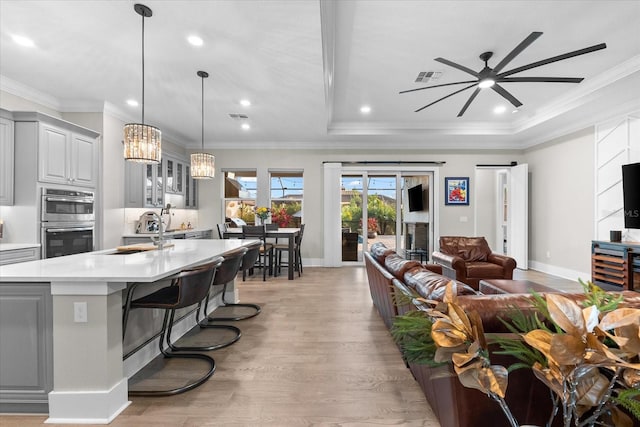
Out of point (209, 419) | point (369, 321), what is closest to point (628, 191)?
point (369, 321)

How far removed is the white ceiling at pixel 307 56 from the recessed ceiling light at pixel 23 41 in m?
0.04

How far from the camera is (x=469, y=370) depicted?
26.8 inches

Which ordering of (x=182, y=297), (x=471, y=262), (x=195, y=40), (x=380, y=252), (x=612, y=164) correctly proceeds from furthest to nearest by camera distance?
(x=612, y=164)
(x=471, y=262)
(x=380, y=252)
(x=195, y=40)
(x=182, y=297)

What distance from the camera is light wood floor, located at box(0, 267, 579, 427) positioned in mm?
1838

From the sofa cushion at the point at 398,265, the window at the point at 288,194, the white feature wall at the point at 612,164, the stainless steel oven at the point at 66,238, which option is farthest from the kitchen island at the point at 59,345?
the white feature wall at the point at 612,164

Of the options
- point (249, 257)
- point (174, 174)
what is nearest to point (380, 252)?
point (249, 257)

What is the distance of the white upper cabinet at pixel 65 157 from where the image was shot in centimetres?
373

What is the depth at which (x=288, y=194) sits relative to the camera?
23.9 feet

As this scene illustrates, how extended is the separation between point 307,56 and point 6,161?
12.1 ft

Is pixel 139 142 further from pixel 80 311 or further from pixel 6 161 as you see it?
pixel 6 161

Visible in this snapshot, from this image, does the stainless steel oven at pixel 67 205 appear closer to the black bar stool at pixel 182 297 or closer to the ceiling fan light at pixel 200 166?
the ceiling fan light at pixel 200 166

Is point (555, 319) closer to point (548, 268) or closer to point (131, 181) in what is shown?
point (131, 181)

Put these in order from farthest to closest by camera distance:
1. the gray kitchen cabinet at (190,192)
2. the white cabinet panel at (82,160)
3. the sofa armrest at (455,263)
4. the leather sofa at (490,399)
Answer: the gray kitchen cabinet at (190,192)
the sofa armrest at (455,263)
the white cabinet panel at (82,160)
the leather sofa at (490,399)

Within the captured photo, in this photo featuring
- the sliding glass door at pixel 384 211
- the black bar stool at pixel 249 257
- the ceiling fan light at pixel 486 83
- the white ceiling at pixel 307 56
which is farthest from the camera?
the sliding glass door at pixel 384 211
